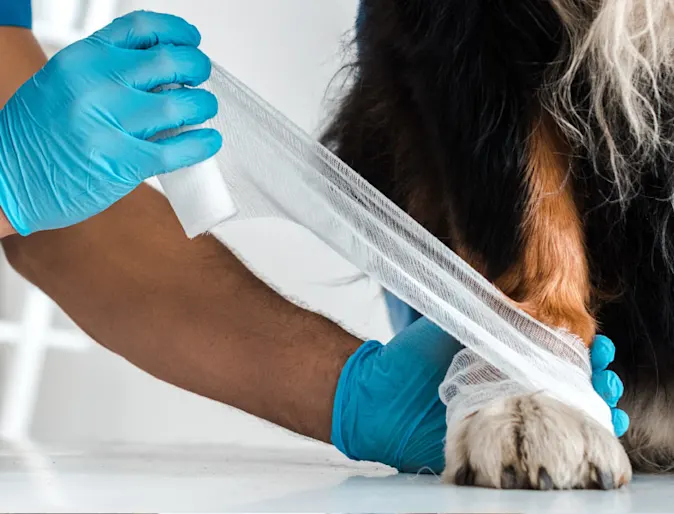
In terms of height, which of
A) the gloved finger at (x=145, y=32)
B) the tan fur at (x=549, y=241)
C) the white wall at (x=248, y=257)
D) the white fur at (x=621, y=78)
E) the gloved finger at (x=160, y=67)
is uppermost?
the white fur at (x=621, y=78)

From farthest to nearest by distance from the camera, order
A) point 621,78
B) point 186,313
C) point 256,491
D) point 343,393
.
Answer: point 186,313 < point 343,393 < point 621,78 < point 256,491

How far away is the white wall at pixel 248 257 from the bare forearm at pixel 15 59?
0.79 meters

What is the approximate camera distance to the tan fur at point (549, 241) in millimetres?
1329

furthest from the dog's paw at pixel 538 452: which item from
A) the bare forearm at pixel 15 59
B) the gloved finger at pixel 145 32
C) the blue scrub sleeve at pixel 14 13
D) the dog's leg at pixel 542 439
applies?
the blue scrub sleeve at pixel 14 13

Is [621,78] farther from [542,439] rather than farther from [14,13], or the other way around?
[14,13]

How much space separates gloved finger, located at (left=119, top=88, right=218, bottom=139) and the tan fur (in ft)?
1.51

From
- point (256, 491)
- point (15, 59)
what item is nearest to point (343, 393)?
point (256, 491)

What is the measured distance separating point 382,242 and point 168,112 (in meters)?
0.32

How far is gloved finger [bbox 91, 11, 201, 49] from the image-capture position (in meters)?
1.27

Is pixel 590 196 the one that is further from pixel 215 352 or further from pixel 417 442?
pixel 215 352

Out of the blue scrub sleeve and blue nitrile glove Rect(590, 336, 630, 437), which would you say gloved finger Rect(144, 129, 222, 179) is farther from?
the blue scrub sleeve

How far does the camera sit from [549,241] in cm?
135

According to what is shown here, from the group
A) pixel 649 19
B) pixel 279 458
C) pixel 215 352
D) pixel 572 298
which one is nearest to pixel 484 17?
pixel 649 19

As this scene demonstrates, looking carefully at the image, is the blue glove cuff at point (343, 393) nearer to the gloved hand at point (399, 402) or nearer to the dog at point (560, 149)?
the gloved hand at point (399, 402)
